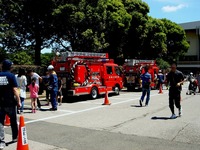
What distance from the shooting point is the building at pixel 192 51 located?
72.4m

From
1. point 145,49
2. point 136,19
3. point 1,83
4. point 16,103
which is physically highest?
point 136,19

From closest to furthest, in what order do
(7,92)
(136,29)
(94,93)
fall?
(7,92)
(94,93)
(136,29)

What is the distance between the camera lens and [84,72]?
17.4 metres

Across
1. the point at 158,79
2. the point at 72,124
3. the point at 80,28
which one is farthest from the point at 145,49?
the point at 72,124

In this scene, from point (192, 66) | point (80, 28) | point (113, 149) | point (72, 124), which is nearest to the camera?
point (113, 149)

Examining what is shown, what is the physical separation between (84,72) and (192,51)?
205ft

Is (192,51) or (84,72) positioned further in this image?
(192,51)

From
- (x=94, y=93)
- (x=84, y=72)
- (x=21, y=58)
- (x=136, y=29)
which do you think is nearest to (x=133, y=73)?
(x=94, y=93)

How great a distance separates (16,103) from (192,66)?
69.8m

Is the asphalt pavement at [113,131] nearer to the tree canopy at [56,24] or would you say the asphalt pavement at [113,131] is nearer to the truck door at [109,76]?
the truck door at [109,76]

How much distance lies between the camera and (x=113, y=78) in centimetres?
2027

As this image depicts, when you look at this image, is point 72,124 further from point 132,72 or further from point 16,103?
point 132,72

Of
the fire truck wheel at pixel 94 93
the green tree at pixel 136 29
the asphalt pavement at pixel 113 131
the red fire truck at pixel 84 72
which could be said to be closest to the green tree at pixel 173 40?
the green tree at pixel 136 29

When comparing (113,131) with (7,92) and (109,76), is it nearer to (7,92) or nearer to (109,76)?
(7,92)
